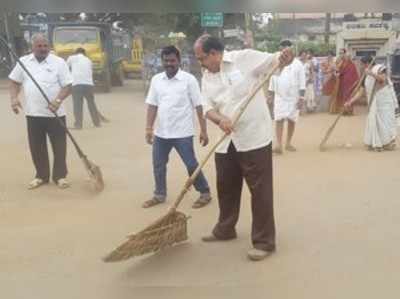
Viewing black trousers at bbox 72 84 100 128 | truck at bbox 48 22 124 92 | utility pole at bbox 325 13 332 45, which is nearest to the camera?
utility pole at bbox 325 13 332 45

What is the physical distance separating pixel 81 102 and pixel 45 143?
15.2ft

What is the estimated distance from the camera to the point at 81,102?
33.3 feet

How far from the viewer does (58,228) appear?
14.2 feet

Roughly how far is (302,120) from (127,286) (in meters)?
7.97

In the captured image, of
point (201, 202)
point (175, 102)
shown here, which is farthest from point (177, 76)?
point (201, 202)

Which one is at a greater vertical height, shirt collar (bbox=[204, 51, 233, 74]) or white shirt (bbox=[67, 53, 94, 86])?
shirt collar (bbox=[204, 51, 233, 74])

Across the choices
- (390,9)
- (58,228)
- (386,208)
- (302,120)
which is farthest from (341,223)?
(302,120)

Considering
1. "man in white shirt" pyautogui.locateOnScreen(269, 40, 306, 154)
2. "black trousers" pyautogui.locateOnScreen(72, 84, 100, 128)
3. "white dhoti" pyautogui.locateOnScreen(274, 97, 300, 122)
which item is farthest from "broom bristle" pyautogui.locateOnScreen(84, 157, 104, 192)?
"black trousers" pyautogui.locateOnScreen(72, 84, 100, 128)

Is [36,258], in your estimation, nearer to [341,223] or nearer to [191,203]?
[191,203]

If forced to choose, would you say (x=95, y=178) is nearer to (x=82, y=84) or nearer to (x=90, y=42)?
(x=82, y=84)

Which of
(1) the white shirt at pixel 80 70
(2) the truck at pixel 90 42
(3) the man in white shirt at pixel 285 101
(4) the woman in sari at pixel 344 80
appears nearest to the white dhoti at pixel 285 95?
(3) the man in white shirt at pixel 285 101

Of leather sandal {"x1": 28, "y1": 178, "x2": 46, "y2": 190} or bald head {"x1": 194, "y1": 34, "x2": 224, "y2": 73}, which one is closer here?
bald head {"x1": 194, "y1": 34, "x2": 224, "y2": 73}

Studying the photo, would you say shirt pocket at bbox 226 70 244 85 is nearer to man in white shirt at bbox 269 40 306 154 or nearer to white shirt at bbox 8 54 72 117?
white shirt at bbox 8 54 72 117

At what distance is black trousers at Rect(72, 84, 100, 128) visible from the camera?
32.9ft
